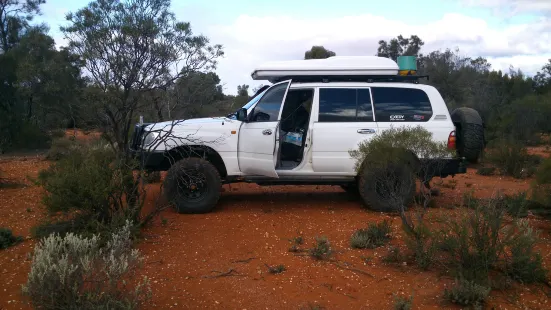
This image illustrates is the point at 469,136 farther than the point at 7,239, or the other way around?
the point at 469,136

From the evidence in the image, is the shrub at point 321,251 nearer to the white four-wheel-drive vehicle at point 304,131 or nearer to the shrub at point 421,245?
the shrub at point 421,245

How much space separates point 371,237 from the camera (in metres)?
6.48

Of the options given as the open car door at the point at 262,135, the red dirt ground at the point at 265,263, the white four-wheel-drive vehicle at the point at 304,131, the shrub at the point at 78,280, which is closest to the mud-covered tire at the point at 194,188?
the white four-wheel-drive vehicle at the point at 304,131

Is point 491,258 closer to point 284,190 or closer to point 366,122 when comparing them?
point 366,122

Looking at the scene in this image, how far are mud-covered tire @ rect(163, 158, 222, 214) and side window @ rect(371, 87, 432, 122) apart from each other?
2726mm

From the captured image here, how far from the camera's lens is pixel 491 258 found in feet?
17.1

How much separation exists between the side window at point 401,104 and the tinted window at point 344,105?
0.15 meters

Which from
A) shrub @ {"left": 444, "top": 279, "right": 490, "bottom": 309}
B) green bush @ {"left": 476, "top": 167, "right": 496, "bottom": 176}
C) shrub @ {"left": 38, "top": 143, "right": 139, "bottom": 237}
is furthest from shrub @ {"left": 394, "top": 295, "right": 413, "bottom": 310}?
green bush @ {"left": 476, "top": 167, "right": 496, "bottom": 176}

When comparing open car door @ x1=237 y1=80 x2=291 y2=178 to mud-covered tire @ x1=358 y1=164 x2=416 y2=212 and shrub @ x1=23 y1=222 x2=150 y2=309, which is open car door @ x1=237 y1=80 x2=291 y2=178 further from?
shrub @ x1=23 y1=222 x2=150 y2=309

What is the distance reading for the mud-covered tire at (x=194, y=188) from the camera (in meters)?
7.75

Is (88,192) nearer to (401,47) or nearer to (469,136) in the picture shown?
(469,136)

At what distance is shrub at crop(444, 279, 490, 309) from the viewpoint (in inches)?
189

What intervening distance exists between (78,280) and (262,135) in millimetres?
4124

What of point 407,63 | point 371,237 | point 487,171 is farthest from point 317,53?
point 371,237
